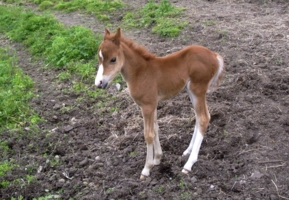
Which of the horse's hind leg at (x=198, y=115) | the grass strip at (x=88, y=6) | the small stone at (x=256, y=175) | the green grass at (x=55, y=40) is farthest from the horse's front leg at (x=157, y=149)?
the grass strip at (x=88, y=6)

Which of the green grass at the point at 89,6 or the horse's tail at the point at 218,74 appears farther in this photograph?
the green grass at the point at 89,6

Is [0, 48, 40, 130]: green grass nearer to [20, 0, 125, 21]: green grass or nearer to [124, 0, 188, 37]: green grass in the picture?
[124, 0, 188, 37]: green grass

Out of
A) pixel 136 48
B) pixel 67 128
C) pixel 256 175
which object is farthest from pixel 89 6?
pixel 256 175

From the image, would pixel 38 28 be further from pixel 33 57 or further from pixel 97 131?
pixel 97 131

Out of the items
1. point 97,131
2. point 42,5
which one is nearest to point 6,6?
point 42,5

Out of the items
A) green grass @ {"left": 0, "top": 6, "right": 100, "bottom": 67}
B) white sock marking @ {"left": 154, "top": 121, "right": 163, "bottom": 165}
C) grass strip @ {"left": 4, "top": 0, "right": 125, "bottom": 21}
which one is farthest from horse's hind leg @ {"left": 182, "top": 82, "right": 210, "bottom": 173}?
grass strip @ {"left": 4, "top": 0, "right": 125, "bottom": 21}

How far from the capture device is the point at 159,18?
967 centimetres

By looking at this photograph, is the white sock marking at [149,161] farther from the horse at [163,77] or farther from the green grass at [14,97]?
the green grass at [14,97]

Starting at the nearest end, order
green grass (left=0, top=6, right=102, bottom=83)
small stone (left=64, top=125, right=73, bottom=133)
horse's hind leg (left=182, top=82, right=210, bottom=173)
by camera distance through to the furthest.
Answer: horse's hind leg (left=182, top=82, right=210, bottom=173) < small stone (left=64, top=125, right=73, bottom=133) < green grass (left=0, top=6, right=102, bottom=83)

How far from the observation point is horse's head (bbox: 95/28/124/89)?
433 centimetres

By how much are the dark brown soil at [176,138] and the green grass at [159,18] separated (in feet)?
1.92

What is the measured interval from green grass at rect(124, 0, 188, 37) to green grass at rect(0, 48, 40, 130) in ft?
9.55

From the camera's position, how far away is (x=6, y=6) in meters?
12.3

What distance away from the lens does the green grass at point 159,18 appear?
29.7 ft
